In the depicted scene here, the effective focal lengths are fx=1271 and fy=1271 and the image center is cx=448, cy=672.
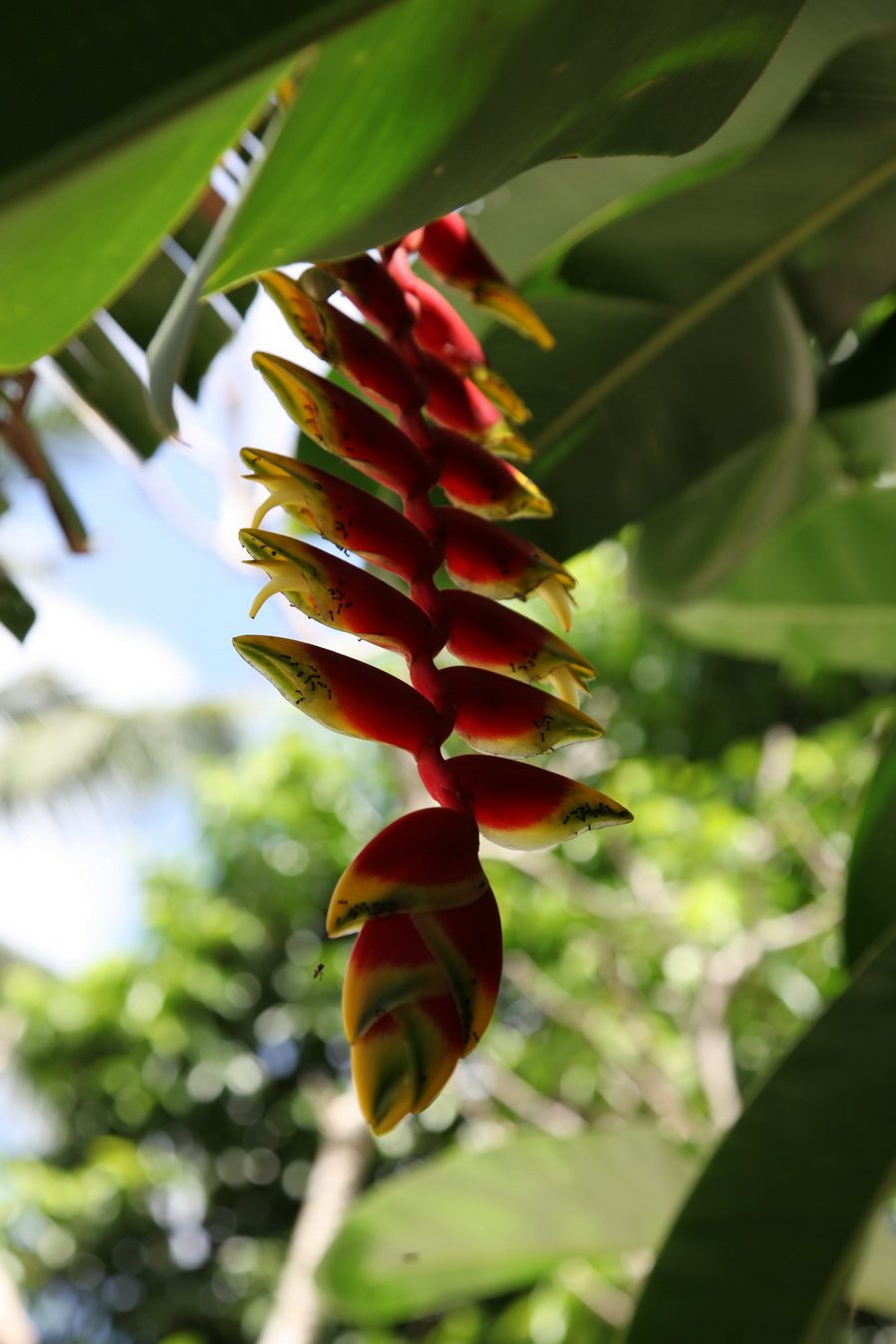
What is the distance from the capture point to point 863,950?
838 millimetres

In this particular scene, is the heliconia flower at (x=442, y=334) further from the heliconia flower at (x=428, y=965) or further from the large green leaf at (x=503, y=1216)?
the large green leaf at (x=503, y=1216)

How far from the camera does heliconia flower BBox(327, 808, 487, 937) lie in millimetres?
250

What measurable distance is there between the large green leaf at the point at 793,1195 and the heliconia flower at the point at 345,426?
1.20ft

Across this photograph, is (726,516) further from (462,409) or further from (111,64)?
(111,64)

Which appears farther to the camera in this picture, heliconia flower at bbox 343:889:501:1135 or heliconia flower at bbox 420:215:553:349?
heliconia flower at bbox 420:215:553:349

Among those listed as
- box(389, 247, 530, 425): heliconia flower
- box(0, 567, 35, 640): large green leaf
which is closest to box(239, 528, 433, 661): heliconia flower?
box(389, 247, 530, 425): heliconia flower

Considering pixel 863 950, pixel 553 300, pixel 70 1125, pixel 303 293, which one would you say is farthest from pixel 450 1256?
pixel 70 1125

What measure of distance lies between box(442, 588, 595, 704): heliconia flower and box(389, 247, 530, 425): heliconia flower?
0.10 meters

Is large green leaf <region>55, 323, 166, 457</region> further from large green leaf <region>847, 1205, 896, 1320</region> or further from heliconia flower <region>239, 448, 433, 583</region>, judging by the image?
large green leaf <region>847, 1205, 896, 1320</region>

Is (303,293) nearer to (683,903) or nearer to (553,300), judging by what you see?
(553,300)

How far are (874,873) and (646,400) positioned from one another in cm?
34

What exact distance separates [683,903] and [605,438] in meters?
2.48

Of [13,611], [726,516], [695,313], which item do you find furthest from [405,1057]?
[726,516]

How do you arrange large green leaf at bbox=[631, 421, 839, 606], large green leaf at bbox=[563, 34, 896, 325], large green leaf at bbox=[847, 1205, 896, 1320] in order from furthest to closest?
large green leaf at bbox=[847, 1205, 896, 1320]
large green leaf at bbox=[631, 421, 839, 606]
large green leaf at bbox=[563, 34, 896, 325]
